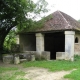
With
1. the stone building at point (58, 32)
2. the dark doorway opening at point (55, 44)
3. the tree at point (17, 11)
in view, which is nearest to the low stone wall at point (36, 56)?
the stone building at point (58, 32)

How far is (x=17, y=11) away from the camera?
1321 cm

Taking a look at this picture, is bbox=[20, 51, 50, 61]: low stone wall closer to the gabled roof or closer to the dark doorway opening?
the gabled roof

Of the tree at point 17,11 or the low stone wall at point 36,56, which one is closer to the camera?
the tree at point 17,11

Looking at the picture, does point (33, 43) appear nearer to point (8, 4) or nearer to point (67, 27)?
point (67, 27)

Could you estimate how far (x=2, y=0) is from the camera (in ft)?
40.2

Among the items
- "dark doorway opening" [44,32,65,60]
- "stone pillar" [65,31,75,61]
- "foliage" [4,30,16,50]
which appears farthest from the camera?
"dark doorway opening" [44,32,65,60]

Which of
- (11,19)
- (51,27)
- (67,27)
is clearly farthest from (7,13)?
(67,27)

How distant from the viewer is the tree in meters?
12.5

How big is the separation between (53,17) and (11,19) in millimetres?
4721

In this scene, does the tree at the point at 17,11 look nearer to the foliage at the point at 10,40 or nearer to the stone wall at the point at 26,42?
the stone wall at the point at 26,42

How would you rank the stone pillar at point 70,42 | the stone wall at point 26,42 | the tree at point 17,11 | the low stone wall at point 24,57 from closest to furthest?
the tree at point 17,11 < the low stone wall at point 24,57 < the stone pillar at point 70,42 < the stone wall at point 26,42

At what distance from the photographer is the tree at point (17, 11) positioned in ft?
41.1

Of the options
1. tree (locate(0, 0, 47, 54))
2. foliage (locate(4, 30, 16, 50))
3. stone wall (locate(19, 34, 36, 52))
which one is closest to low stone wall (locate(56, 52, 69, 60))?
tree (locate(0, 0, 47, 54))

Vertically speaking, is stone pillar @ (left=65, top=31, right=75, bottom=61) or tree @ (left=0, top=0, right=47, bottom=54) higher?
tree @ (left=0, top=0, right=47, bottom=54)
